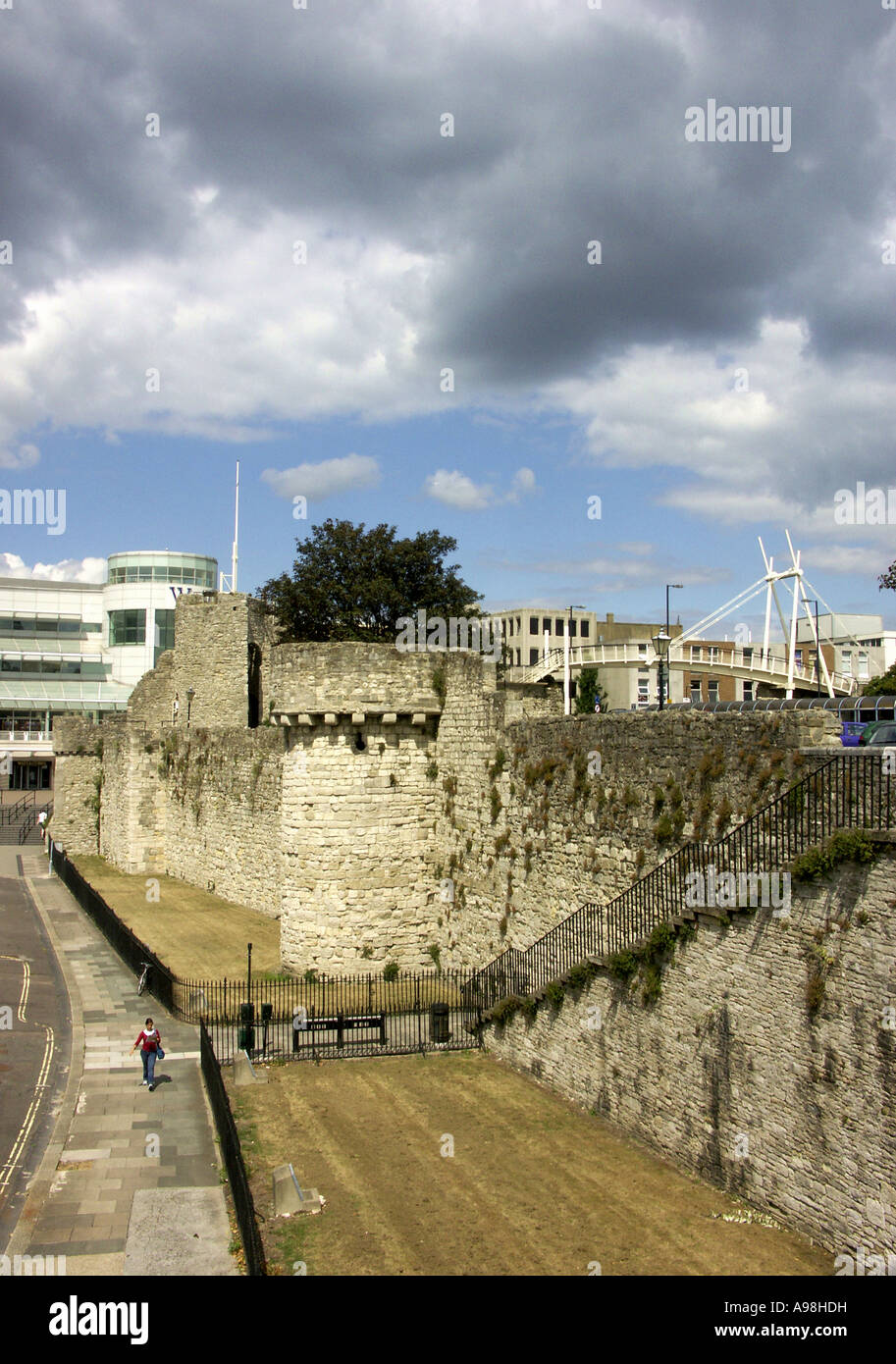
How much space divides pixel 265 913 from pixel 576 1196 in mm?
20739

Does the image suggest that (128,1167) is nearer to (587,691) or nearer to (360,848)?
(360,848)

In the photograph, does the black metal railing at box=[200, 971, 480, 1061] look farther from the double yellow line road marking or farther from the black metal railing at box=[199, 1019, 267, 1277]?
the double yellow line road marking

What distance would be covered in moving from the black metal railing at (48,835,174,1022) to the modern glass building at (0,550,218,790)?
1593 inches

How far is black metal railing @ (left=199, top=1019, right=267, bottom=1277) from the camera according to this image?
11.2 meters

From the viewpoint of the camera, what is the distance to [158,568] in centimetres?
8425

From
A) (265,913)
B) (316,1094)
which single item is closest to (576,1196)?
(316,1094)

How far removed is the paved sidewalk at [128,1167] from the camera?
12344mm

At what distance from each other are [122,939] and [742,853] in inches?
823

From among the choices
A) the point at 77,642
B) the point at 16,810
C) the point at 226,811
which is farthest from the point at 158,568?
the point at 226,811

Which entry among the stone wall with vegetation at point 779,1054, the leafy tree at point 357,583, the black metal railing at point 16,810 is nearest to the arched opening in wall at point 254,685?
the leafy tree at point 357,583

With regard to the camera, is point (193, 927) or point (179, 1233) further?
point (193, 927)

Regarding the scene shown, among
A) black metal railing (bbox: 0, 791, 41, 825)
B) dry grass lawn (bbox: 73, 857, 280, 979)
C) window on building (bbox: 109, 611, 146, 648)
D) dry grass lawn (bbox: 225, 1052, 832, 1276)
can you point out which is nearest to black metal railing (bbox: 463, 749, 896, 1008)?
dry grass lawn (bbox: 225, 1052, 832, 1276)

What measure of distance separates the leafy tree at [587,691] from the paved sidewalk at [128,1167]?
37.4 metres

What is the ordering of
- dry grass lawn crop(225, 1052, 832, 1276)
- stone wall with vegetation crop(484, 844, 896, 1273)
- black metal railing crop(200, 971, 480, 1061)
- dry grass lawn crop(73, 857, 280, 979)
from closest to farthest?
stone wall with vegetation crop(484, 844, 896, 1273) < dry grass lawn crop(225, 1052, 832, 1276) < black metal railing crop(200, 971, 480, 1061) < dry grass lawn crop(73, 857, 280, 979)
